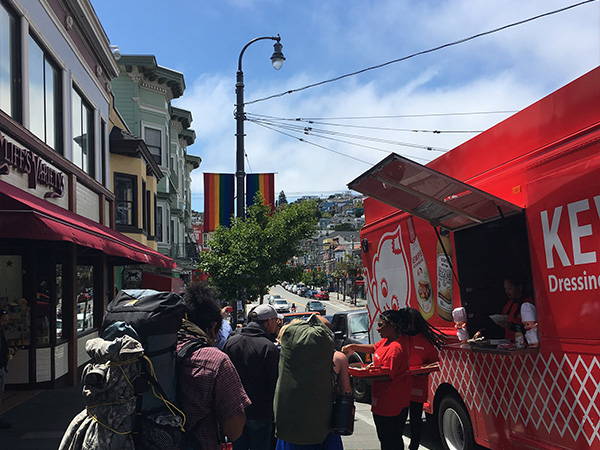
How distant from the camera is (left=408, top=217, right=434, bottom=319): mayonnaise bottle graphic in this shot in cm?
657

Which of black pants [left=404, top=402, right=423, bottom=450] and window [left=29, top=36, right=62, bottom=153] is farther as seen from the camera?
window [left=29, top=36, right=62, bottom=153]

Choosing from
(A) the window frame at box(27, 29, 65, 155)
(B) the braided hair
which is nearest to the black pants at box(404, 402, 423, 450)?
(B) the braided hair

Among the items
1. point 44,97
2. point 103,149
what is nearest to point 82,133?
point 103,149

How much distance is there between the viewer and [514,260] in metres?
5.63

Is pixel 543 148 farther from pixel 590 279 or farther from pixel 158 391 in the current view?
pixel 158 391

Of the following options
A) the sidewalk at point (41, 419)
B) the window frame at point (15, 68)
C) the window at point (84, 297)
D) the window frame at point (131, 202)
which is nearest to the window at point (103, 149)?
the window at point (84, 297)

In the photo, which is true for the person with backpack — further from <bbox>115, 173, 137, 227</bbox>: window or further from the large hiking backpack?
<bbox>115, 173, 137, 227</bbox>: window

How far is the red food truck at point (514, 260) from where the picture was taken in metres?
3.97

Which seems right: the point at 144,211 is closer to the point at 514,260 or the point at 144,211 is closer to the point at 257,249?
the point at 257,249

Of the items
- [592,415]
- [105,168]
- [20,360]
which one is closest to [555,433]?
[592,415]

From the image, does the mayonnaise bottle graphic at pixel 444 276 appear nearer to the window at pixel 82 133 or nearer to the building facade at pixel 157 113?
the window at pixel 82 133

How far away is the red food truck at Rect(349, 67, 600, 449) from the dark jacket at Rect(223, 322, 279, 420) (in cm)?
181

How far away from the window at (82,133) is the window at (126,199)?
4.33 metres

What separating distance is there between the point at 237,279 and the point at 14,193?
9.62 metres
